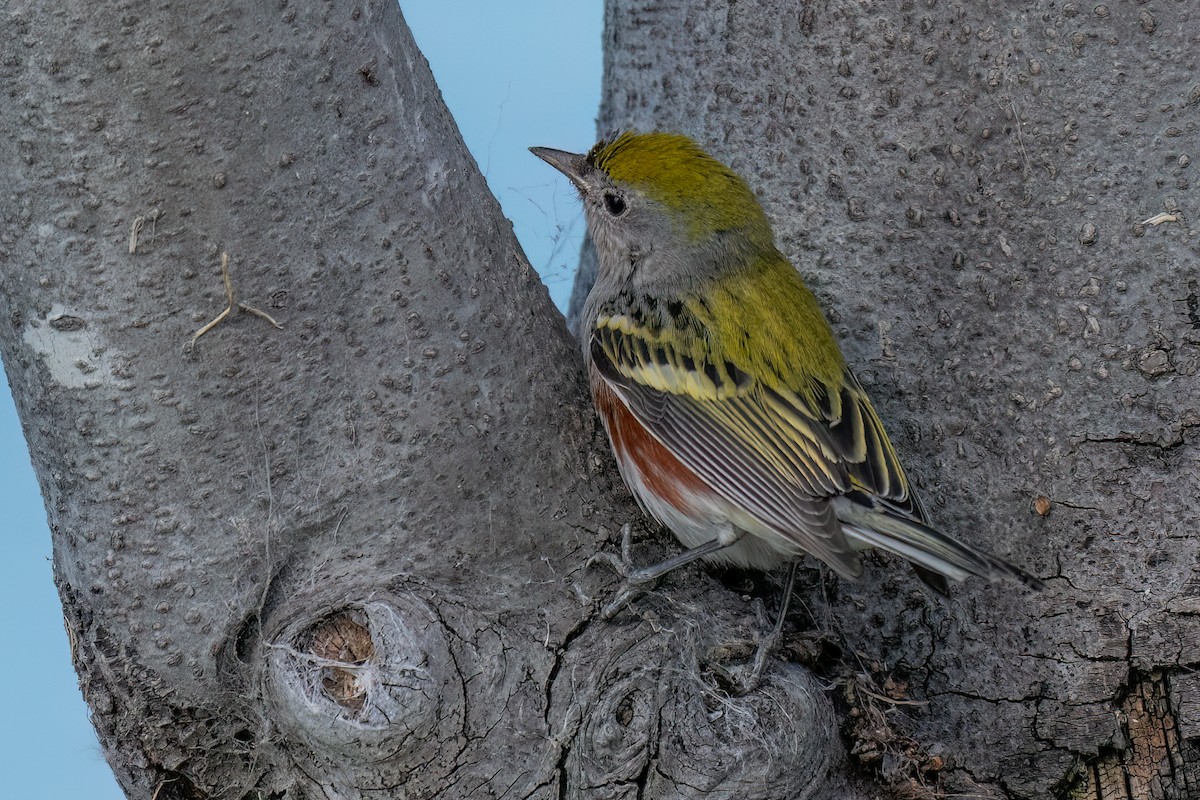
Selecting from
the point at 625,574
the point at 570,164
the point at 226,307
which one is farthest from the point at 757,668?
the point at 570,164

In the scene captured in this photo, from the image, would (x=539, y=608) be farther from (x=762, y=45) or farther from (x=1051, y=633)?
(x=762, y=45)

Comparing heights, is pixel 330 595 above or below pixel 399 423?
below

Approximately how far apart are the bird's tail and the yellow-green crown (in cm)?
87

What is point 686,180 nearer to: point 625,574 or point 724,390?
point 724,390

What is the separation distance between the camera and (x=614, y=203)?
3.28 meters

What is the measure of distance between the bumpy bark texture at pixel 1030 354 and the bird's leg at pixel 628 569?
44 centimetres

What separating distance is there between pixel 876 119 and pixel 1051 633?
129 cm

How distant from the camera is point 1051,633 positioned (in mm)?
2461

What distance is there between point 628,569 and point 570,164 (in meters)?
1.46

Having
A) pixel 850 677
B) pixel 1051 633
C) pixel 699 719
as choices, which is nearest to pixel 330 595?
pixel 699 719

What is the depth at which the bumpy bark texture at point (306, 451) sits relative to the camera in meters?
2.07

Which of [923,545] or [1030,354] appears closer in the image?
[923,545]

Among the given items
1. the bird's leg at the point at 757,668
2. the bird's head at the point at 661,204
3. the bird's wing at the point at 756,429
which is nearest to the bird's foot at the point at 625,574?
the bird's leg at the point at 757,668

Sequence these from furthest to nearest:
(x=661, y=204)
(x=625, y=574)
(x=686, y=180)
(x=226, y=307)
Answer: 1. (x=661, y=204)
2. (x=686, y=180)
3. (x=625, y=574)
4. (x=226, y=307)
